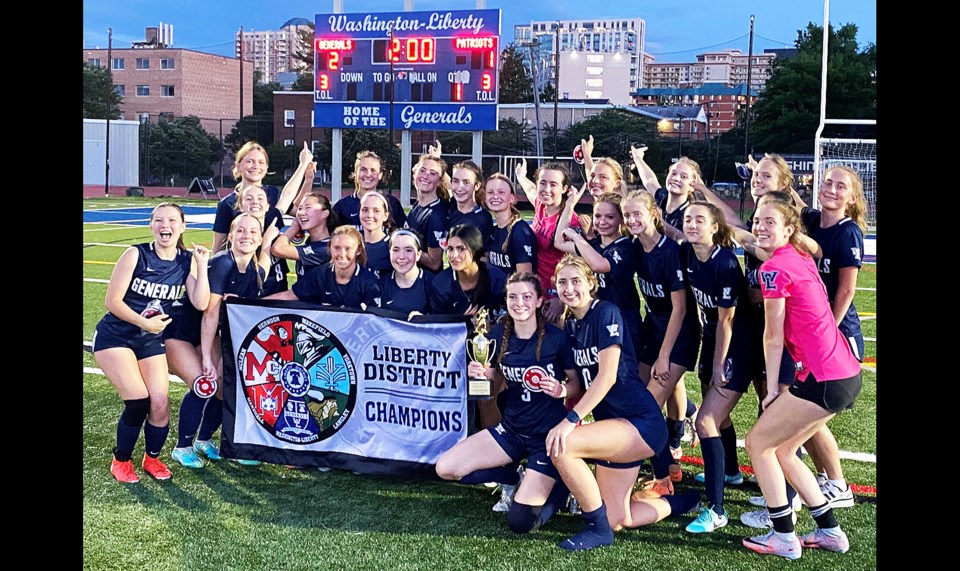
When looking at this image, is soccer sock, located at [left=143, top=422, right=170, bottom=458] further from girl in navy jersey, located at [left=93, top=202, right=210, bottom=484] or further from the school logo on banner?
the school logo on banner

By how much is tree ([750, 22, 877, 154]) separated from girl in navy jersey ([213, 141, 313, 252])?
35597 mm

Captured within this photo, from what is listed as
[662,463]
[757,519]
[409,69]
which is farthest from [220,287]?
[409,69]

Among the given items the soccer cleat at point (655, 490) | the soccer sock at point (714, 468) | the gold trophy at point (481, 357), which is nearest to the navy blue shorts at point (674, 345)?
the soccer sock at point (714, 468)

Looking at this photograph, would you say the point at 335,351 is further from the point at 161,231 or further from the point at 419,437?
the point at 161,231

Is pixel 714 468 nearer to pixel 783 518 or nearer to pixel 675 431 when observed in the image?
pixel 783 518

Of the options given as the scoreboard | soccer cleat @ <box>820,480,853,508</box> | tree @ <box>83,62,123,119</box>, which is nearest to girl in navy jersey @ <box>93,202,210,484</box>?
soccer cleat @ <box>820,480,853,508</box>

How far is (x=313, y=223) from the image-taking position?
21.7 ft

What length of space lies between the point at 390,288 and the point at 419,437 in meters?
0.95

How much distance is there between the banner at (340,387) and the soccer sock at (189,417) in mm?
168

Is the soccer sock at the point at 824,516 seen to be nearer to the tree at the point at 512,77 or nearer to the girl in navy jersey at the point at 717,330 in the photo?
the girl in navy jersey at the point at 717,330

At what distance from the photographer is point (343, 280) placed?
5945 mm

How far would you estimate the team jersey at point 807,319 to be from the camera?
14.7ft

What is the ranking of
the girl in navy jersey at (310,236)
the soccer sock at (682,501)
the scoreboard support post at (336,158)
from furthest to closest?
the scoreboard support post at (336,158)
the girl in navy jersey at (310,236)
the soccer sock at (682,501)
